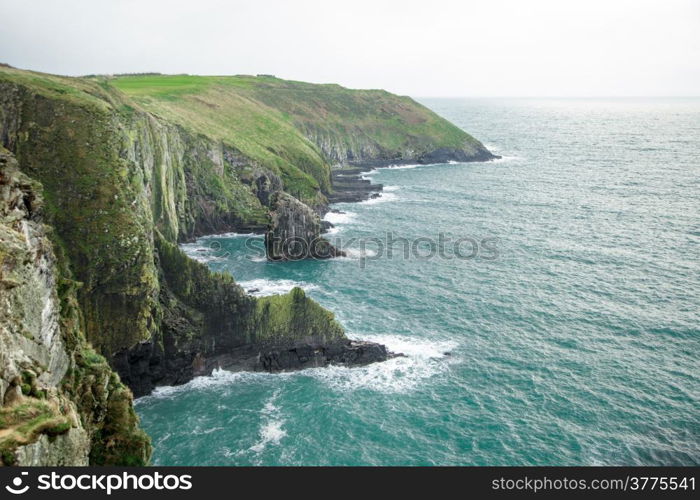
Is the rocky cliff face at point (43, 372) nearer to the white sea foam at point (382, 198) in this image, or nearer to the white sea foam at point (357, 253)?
the white sea foam at point (357, 253)

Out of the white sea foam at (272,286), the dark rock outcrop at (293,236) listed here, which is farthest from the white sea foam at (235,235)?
the white sea foam at (272,286)

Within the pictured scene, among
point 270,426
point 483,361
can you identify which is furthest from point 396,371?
point 270,426

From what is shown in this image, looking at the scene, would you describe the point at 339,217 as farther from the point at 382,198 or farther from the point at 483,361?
the point at 483,361

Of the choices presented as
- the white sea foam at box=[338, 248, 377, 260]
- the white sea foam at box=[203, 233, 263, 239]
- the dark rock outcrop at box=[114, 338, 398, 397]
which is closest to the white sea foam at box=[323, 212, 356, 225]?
the white sea foam at box=[203, 233, 263, 239]

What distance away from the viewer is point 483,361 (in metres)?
58.9

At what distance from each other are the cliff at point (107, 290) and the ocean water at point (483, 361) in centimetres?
393

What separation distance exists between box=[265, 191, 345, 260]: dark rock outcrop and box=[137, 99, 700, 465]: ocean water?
296 centimetres

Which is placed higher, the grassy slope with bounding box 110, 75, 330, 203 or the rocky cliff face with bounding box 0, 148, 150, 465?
the grassy slope with bounding box 110, 75, 330, 203

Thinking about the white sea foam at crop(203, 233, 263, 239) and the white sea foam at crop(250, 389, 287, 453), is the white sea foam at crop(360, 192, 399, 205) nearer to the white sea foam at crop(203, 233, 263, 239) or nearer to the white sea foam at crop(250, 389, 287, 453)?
the white sea foam at crop(203, 233, 263, 239)

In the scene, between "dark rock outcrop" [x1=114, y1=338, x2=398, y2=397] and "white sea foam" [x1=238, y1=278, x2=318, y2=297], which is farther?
"white sea foam" [x1=238, y1=278, x2=318, y2=297]

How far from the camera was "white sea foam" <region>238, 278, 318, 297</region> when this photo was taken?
7775 centimetres

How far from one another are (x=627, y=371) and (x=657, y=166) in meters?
148

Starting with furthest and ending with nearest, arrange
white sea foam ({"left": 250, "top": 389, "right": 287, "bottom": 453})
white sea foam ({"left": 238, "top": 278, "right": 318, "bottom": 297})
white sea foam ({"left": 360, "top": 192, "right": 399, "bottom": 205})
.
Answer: white sea foam ({"left": 360, "top": 192, "right": 399, "bottom": 205}) → white sea foam ({"left": 238, "top": 278, "right": 318, "bottom": 297}) → white sea foam ({"left": 250, "top": 389, "right": 287, "bottom": 453})

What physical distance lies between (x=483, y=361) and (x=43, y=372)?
44530 mm
